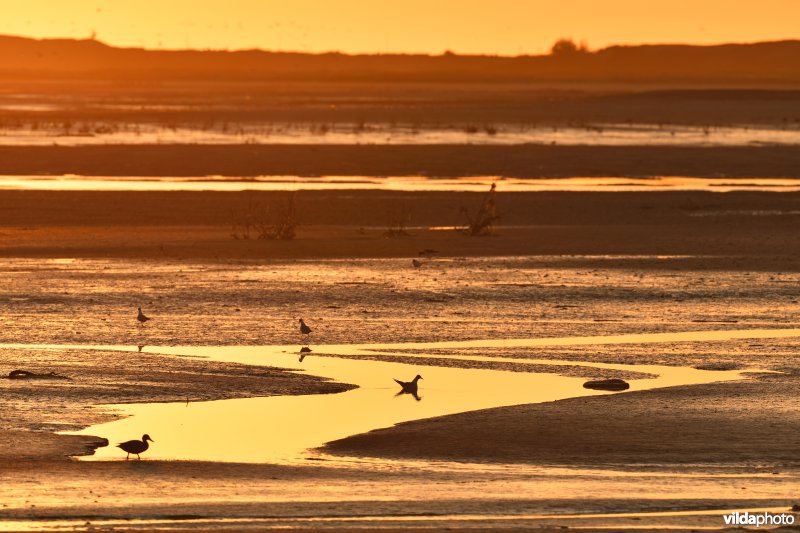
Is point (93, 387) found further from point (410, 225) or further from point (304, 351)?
point (410, 225)

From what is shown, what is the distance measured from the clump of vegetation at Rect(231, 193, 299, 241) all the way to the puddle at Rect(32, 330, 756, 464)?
11.1 meters

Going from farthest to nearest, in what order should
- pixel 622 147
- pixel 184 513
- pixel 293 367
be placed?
pixel 622 147 → pixel 293 367 → pixel 184 513

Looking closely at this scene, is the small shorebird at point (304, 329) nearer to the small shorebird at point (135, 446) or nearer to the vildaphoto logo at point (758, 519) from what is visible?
the small shorebird at point (135, 446)

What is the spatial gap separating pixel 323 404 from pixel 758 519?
5.59m

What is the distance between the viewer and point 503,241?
97.2 ft

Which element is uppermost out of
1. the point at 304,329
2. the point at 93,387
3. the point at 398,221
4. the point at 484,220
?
the point at 398,221

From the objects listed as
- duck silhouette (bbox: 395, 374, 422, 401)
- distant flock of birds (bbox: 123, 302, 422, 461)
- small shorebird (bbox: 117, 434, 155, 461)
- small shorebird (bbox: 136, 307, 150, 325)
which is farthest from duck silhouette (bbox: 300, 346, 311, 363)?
small shorebird (bbox: 117, 434, 155, 461)

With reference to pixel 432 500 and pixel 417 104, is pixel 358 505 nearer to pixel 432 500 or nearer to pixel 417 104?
pixel 432 500

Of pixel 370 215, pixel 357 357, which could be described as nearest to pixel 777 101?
pixel 370 215

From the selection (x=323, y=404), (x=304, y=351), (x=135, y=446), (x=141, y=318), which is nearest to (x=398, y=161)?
(x=141, y=318)

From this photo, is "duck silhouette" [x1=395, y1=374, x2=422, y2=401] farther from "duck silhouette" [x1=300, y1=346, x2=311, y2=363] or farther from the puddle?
"duck silhouette" [x1=300, y1=346, x2=311, y2=363]

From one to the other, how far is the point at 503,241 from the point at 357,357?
1201 cm

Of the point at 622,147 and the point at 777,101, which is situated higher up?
the point at 777,101

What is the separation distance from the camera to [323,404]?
15430 millimetres
